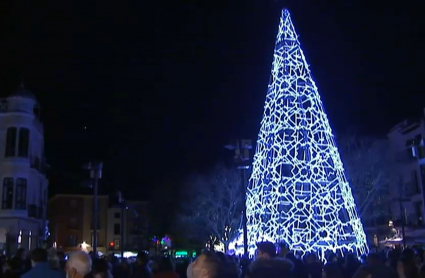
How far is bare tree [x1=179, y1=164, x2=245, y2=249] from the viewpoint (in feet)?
143

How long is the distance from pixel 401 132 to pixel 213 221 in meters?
19.3

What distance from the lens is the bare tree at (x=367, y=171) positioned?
40.0 meters

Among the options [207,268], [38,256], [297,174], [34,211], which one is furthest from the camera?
[34,211]

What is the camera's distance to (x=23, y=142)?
117 ft

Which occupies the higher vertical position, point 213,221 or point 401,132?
point 401,132

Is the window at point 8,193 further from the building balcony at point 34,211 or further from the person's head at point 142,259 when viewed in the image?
the person's head at point 142,259

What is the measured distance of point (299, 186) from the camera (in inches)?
831

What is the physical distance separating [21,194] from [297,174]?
2328 cm

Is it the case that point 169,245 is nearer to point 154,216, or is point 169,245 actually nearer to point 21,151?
point 154,216

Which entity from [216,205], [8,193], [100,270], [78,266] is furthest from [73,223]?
[78,266]

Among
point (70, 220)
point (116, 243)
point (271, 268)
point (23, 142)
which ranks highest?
point (23, 142)

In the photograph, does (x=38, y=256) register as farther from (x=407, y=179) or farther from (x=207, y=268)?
(x=407, y=179)

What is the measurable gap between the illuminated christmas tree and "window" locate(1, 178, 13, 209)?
67.8 ft

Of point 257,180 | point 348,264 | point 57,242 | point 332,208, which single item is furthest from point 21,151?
point 57,242
